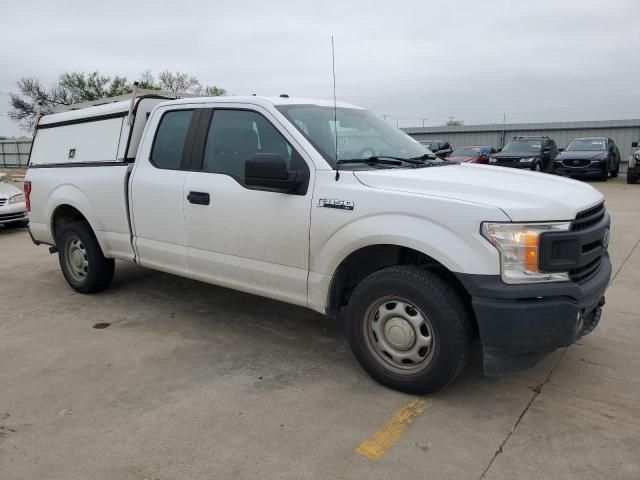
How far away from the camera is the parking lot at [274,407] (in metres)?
2.68

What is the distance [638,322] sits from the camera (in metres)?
4.54

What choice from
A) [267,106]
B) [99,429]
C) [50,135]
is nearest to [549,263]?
[267,106]

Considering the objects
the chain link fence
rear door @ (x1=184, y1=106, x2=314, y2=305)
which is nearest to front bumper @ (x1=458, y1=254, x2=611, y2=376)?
rear door @ (x1=184, y1=106, x2=314, y2=305)

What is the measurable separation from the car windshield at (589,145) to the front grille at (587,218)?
17.6 m

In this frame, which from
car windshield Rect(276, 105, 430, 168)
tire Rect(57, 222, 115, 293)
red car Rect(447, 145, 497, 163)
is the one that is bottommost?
tire Rect(57, 222, 115, 293)

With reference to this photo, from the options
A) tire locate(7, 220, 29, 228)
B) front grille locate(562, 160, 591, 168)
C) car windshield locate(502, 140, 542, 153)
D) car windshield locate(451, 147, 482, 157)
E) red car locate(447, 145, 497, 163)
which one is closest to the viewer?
tire locate(7, 220, 29, 228)

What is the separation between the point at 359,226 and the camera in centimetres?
333

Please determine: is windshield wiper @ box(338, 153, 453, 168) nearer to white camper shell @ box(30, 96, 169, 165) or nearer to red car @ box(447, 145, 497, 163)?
white camper shell @ box(30, 96, 169, 165)

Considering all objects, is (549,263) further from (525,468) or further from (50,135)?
(50,135)

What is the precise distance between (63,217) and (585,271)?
514 cm

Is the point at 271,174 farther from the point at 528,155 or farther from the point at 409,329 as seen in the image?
the point at 528,155

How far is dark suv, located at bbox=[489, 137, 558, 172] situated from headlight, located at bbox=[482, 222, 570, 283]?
51.8 feet

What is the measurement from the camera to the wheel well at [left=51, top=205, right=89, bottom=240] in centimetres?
563

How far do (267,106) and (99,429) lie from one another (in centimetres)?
244
